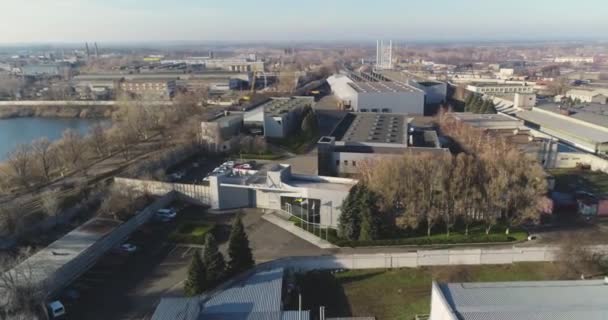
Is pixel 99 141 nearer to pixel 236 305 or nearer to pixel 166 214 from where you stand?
pixel 166 214

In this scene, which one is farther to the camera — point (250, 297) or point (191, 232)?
point (191, 232)

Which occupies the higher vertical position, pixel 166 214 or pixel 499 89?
pixel 499 89

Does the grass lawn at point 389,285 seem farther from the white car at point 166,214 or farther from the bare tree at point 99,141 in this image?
the bare tree at point 99,141

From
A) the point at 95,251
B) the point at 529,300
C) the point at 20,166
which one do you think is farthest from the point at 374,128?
the point at 20,166

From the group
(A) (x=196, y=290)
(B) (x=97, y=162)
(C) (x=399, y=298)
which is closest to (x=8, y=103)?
(B) (x=97, y=162)

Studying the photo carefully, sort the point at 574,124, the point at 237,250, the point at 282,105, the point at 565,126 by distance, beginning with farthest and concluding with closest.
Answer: the point at 282,105 → the point at 574,124 → the point at 565,126 → the point at 237,250

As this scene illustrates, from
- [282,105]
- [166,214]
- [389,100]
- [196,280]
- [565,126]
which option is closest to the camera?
[196,280]

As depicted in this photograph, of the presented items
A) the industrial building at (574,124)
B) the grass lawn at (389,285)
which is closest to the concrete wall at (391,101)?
the industrial building at (574,124)

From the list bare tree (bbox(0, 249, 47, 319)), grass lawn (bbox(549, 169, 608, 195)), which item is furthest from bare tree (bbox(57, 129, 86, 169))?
grass lawn (bbox(549, 169, 608, 195))

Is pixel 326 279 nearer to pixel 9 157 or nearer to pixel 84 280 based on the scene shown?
pixel 84 280
